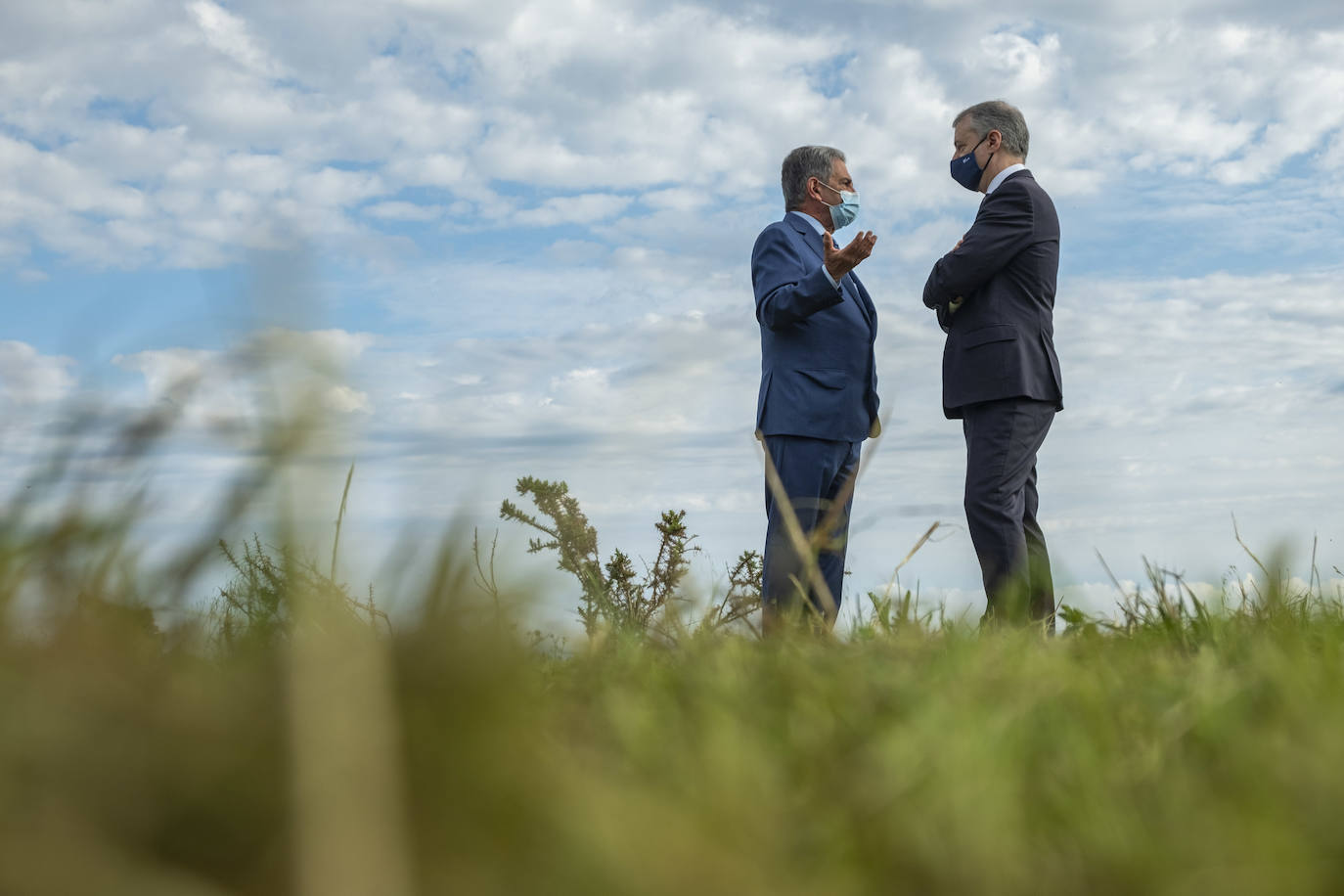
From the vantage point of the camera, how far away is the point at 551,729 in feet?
4.53

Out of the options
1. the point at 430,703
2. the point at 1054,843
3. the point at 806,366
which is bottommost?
the point at 1054,843

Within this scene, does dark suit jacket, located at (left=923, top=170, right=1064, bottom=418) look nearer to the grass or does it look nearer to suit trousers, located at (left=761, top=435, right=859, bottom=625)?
suit trousers, located at (left=761, top=435, right=859, bottom=625)

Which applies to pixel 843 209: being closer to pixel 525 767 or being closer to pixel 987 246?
pixel 987 246

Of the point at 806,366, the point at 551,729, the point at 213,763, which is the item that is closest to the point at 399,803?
the point at 213,763

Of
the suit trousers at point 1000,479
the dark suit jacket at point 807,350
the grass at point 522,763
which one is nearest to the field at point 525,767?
the grass at point 522,763

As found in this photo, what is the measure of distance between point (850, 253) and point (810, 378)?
711 mm

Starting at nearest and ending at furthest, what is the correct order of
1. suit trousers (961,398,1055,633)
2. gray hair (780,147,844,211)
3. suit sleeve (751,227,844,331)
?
suit trousers (961,398,1055,633), suit sleeve (751,227,844,331), gray hair (780,147,844,211)

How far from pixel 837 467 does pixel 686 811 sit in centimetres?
471

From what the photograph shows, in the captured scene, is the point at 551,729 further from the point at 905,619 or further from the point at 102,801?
the point at 905,619

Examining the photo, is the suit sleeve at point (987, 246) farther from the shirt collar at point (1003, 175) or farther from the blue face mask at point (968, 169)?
the blue face mask at point (968, 169)

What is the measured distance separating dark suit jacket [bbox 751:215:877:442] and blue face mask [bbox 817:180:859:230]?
1.82ft

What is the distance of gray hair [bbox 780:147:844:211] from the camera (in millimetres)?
6285

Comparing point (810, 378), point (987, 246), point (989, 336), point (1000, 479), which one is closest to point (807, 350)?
point (810, 378)

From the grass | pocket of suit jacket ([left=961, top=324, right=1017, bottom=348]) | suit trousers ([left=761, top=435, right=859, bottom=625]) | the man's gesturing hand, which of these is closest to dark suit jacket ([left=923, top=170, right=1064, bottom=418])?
pocket of suit jacket ([left=961, top=324, right=1017, bottom=348])
